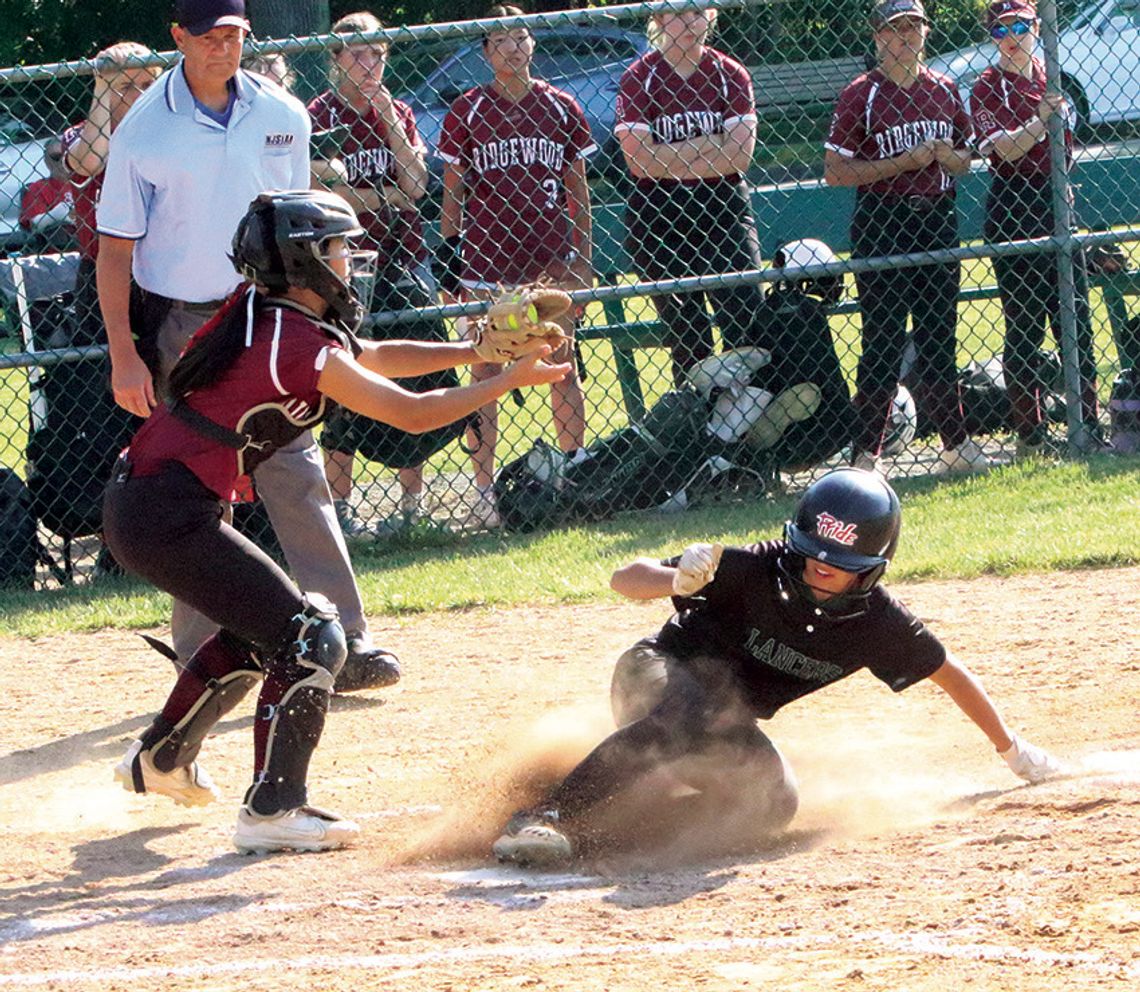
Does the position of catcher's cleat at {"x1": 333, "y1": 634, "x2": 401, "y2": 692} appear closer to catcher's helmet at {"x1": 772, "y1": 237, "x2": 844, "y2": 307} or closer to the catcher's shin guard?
the catcher's shin guard

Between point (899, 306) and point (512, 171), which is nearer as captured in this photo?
point (512, 171)

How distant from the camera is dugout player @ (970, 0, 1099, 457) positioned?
866 cm

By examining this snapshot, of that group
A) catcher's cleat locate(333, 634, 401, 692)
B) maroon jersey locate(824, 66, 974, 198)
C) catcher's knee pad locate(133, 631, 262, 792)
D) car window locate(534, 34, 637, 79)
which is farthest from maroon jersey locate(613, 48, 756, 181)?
catcher's knee pad locate(133, 631, 262, 792)

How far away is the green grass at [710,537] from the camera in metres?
7.18

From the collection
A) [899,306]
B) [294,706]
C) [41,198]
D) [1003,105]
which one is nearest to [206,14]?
[294,706]

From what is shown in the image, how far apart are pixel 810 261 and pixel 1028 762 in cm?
437

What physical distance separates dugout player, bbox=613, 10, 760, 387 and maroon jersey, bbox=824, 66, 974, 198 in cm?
46

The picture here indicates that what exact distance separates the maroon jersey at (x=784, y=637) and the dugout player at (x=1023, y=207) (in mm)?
4748

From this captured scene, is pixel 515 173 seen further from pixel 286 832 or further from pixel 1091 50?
pixel 286 832

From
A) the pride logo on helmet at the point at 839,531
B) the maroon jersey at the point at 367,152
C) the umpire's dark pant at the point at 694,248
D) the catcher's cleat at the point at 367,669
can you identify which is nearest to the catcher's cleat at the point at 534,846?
the pride logo on helmet at the point at 839,531

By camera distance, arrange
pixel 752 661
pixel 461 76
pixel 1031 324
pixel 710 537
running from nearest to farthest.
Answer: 1. pixel 752 661
2. pixel 710 537
3. pixel 1031 324
4. pixel 461 76

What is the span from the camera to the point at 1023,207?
8.77 meters

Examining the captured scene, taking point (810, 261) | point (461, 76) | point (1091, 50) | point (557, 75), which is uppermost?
point (461, 76)

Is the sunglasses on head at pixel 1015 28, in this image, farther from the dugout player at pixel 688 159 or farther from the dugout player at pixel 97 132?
the dugout player at pixel 97 132
